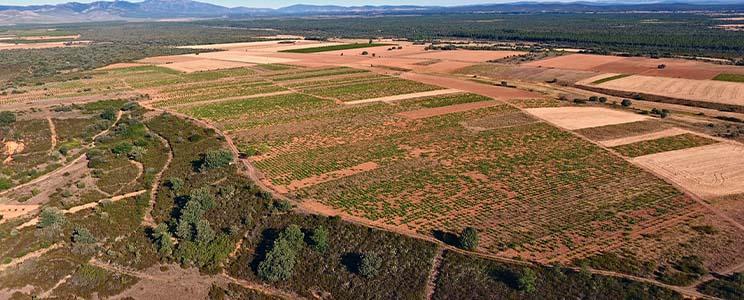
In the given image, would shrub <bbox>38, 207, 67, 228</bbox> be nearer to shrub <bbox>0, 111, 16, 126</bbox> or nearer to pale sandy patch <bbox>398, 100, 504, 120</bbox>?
shrub <bbox>0, 111, 16, 126</bbox>

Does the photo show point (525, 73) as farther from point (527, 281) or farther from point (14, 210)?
point (14, 210)

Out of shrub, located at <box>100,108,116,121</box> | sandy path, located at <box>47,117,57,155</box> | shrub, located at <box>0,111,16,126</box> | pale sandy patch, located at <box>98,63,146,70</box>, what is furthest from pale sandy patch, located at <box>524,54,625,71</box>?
shrub, located at <box>0,111,16,126</box>

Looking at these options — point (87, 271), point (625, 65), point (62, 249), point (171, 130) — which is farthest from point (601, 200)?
point (625, 65)

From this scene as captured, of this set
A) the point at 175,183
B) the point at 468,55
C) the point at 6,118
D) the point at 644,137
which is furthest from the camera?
the point at 468,55

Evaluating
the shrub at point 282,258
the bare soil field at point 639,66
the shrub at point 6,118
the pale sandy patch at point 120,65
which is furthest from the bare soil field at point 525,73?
the shrub at point 6,118

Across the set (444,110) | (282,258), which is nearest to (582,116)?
(444,110)

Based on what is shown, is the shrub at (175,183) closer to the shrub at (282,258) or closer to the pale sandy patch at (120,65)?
the shrub at (282,258)
